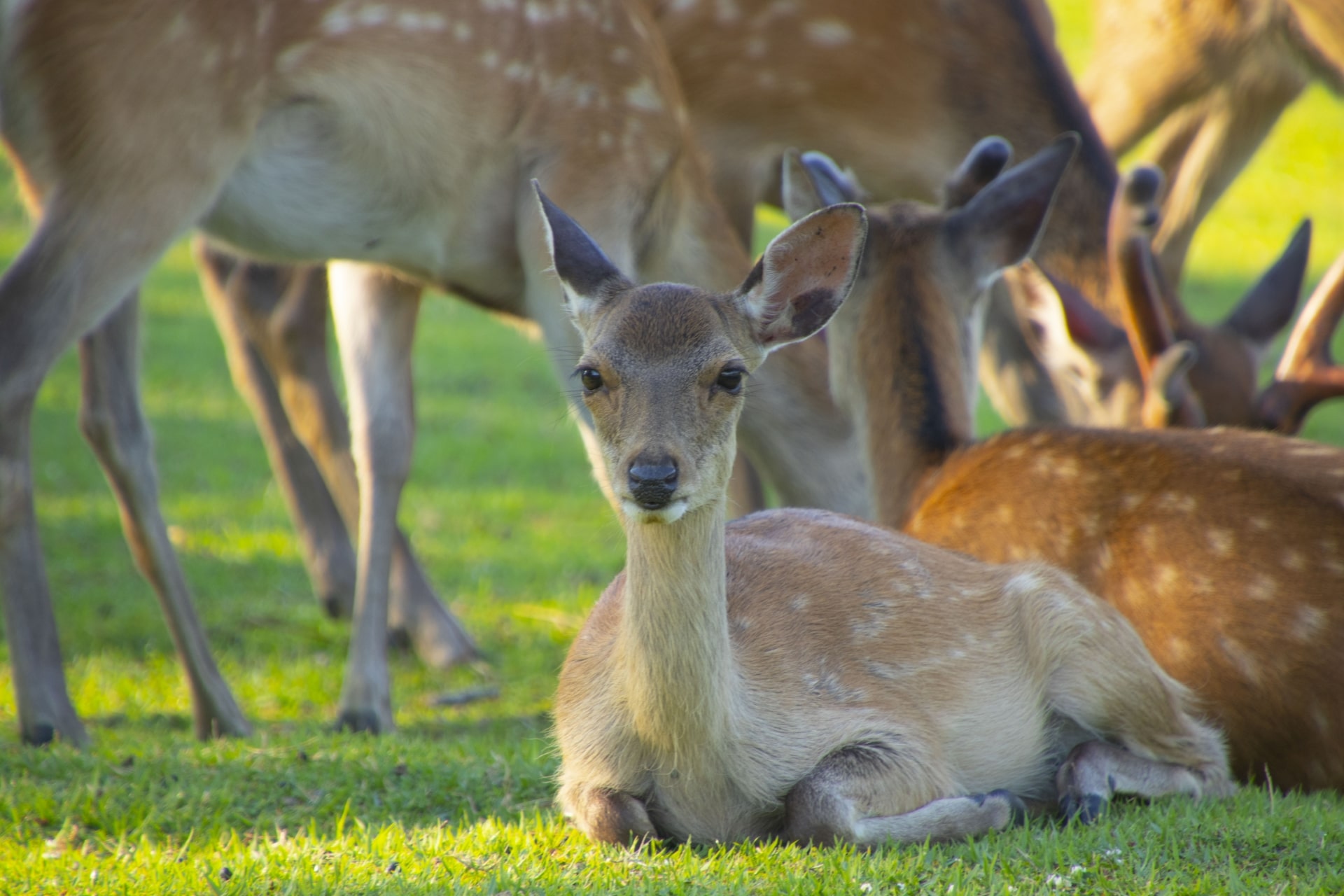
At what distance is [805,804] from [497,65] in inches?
103

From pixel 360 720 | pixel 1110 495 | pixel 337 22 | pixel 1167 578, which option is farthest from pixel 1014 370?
pixel 337 22

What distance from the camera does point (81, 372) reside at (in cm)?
495

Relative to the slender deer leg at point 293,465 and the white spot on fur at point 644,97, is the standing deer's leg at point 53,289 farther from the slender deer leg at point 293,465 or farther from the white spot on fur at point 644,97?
the slender deer leg at point 293,465

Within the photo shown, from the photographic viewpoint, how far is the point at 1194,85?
7.20 meters

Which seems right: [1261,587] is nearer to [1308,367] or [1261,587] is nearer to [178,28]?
[1308,367]

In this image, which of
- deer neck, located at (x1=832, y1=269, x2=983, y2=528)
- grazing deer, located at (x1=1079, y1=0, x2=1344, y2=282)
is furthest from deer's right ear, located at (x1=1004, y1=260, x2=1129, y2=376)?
grazing deer, located at (x1=1079, y1=0, x2=1344, y2=282)

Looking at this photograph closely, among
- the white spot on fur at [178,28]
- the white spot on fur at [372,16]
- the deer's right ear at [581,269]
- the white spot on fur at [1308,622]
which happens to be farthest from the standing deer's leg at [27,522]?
the white spot on fur at [1308,622]

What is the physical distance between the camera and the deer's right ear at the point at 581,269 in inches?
132

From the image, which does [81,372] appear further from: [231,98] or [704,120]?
[704,120]

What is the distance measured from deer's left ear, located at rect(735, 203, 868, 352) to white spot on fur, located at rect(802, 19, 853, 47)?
2784 millimetres

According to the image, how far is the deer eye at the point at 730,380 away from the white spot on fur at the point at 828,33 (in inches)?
123

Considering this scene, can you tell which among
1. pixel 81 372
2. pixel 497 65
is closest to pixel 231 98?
pixel 497 65

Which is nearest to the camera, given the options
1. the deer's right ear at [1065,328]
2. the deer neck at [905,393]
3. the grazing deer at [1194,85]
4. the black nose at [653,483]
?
the black nose at [653,483]

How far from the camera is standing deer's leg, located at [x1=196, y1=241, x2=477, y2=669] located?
6.02 m
